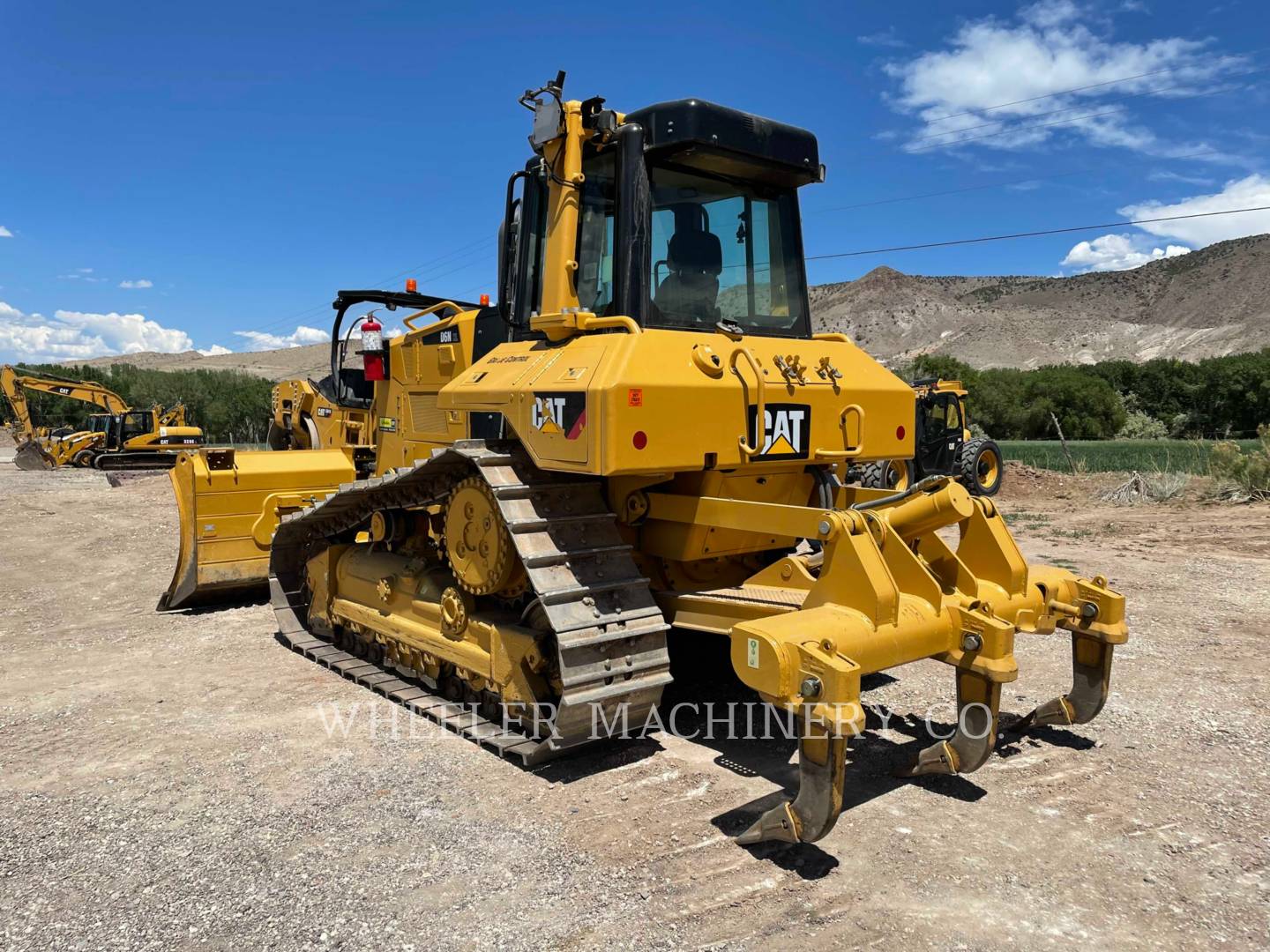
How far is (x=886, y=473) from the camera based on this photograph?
10422 mm

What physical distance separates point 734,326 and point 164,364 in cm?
13508

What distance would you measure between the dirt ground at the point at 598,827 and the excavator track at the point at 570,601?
243mm

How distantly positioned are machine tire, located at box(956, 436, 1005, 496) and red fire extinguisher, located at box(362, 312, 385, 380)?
36.7 ft

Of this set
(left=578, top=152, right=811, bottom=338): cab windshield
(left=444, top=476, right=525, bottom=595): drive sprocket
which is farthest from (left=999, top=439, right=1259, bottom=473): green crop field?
(left=444, top=476, right=525, bottom=595): drive sprocket

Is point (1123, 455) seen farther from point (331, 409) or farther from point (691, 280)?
point (691, 280)

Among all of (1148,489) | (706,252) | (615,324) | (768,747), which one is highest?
(706,252)

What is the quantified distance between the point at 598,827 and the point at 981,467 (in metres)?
14.4

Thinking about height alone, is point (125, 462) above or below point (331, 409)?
below

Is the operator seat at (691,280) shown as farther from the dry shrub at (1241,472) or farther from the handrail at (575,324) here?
the dry shrub at (1241,472)

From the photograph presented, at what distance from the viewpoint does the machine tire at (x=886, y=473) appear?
1034 centimetres

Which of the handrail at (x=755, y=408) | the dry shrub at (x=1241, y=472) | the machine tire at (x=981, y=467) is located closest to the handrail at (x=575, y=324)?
the handrail at (x=755, y=408)

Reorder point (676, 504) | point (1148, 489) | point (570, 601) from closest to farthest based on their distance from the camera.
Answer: point (570, 601) < point (676, 504) < point (1148, 489)

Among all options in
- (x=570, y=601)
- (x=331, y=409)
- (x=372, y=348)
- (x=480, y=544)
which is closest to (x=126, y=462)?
(x=331, y=409)

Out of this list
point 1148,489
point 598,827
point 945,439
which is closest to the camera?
point 598,827
